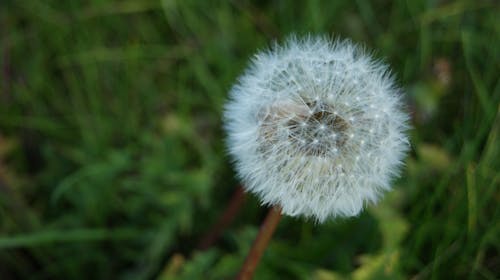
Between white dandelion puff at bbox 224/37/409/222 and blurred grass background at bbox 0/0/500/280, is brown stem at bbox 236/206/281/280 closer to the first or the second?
white dandelion puff at bbox 224/37/409/222

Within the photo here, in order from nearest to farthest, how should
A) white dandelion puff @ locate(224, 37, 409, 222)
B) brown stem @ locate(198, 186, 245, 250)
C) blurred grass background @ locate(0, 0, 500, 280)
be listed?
white dandelion puff @ locate(224, 37, 409, 222)
blurred grass background @ locate(0, 0, 500, 280)
brown stem @ locate(198, 186, 245, 250)

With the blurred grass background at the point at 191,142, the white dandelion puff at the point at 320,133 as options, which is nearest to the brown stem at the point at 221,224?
the blurred grass background at the point at 191,142

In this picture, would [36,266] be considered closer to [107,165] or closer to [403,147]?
[107,165]

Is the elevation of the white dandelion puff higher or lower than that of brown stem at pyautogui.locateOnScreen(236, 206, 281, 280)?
higher

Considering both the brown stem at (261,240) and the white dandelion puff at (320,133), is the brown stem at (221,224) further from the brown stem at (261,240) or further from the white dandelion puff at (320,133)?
the white dandelion puff at (320,133)

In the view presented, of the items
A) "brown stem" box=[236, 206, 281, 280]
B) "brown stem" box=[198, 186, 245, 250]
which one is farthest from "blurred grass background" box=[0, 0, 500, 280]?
"brown stem" box=[236, 206, 281, 280]

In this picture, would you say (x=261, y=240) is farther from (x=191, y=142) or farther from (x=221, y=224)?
(x=191, y=142)
